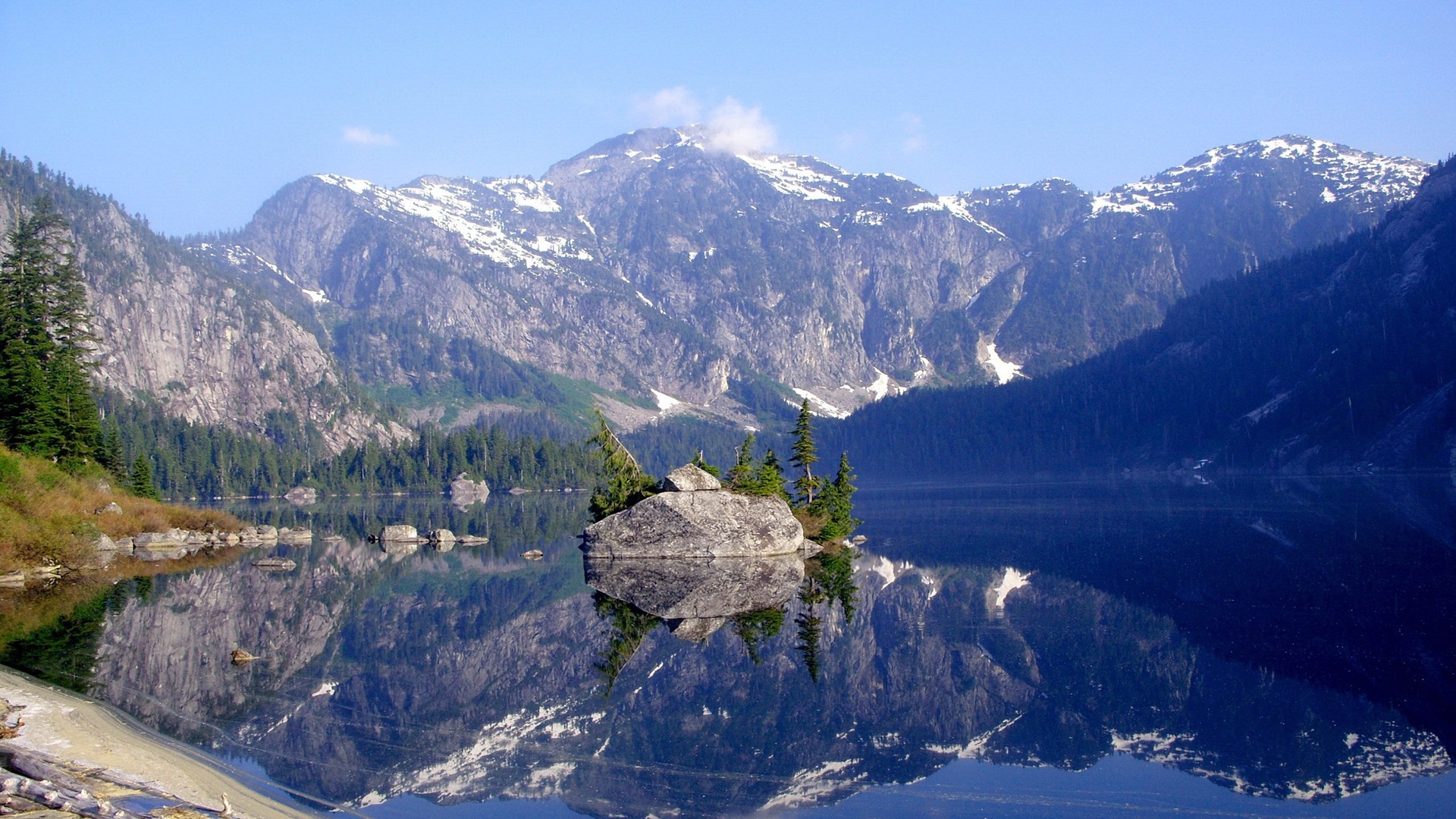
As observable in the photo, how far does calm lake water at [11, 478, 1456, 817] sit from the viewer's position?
22.8 metres

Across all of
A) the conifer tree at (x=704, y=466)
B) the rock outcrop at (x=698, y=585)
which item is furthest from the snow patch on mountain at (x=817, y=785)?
the conifer tree at (x=704, y=466)

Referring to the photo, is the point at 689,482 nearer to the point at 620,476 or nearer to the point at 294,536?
the point at 620,476

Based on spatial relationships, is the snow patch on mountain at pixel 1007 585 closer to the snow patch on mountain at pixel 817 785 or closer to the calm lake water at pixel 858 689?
the calm lake water at pixel 858 689

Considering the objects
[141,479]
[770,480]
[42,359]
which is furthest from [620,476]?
[141,479]

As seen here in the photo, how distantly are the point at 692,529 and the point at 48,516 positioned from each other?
39.5m

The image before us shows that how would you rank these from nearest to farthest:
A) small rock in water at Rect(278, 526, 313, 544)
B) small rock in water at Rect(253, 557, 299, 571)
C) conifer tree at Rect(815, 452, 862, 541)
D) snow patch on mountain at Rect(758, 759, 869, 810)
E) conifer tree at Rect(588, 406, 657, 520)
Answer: snow patch on mountain at Rect(758, 759, 869, 810)
small rock in water at Rect(253, 557, 299, 571)
conifer tree at Rect(588, 406, 657, 520)
conifer tree at Rect(815, 452, 862, 541)
small rock in water at Rect(278, 526, 313, 544)

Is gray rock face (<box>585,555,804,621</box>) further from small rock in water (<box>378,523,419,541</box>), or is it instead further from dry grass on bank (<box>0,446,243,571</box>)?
small rock in water (<box>378,523,419,541</box>)

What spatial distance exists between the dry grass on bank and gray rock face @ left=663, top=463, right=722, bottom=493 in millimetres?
36362

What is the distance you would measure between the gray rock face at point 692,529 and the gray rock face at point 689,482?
35 centimetres

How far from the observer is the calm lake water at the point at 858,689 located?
74.9ft

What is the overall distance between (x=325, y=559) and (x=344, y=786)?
5617 centimetres

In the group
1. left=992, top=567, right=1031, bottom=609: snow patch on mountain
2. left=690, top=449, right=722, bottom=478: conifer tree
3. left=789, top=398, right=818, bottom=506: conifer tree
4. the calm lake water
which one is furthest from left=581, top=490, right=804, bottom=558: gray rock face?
left=992, top=567, right=1031, bottom=609: snow patch on mountain

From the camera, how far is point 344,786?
2336cm

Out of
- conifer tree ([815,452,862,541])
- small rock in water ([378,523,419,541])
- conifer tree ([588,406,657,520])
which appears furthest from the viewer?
small rock in water ([378,523,419,541])
